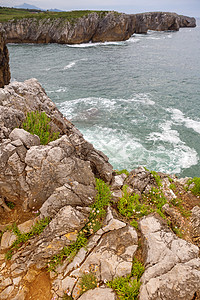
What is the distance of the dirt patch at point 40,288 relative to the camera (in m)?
4.68

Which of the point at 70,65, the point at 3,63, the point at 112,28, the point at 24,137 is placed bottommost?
the point at 24,137

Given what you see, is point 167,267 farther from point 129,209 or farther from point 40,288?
point 40,288

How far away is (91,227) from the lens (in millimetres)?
5910

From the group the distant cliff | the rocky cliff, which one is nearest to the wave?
the rocky cliff

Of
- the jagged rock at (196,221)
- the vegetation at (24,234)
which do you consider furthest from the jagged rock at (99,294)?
the jagged rock at (196,221)

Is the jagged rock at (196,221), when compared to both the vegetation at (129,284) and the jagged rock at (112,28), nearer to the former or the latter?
the vegetation at (129,284)

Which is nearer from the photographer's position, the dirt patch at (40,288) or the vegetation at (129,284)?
the vegetation at (129,284)

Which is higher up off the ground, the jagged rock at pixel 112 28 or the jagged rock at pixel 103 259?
the jagged rock at pixel 112 28

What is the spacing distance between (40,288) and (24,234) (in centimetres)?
155

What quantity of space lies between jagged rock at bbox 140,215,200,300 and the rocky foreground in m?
0.02

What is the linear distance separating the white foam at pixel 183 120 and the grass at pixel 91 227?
18008 millimetres

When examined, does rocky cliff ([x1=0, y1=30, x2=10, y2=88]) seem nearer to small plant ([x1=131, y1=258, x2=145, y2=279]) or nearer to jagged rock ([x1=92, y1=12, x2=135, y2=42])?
small plant ([x1=131, y1=258, x2=145, y2=279])

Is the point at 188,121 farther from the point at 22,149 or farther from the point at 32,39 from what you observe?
the point at 32,39

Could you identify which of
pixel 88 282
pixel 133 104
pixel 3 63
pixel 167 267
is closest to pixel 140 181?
pixel 167 267
